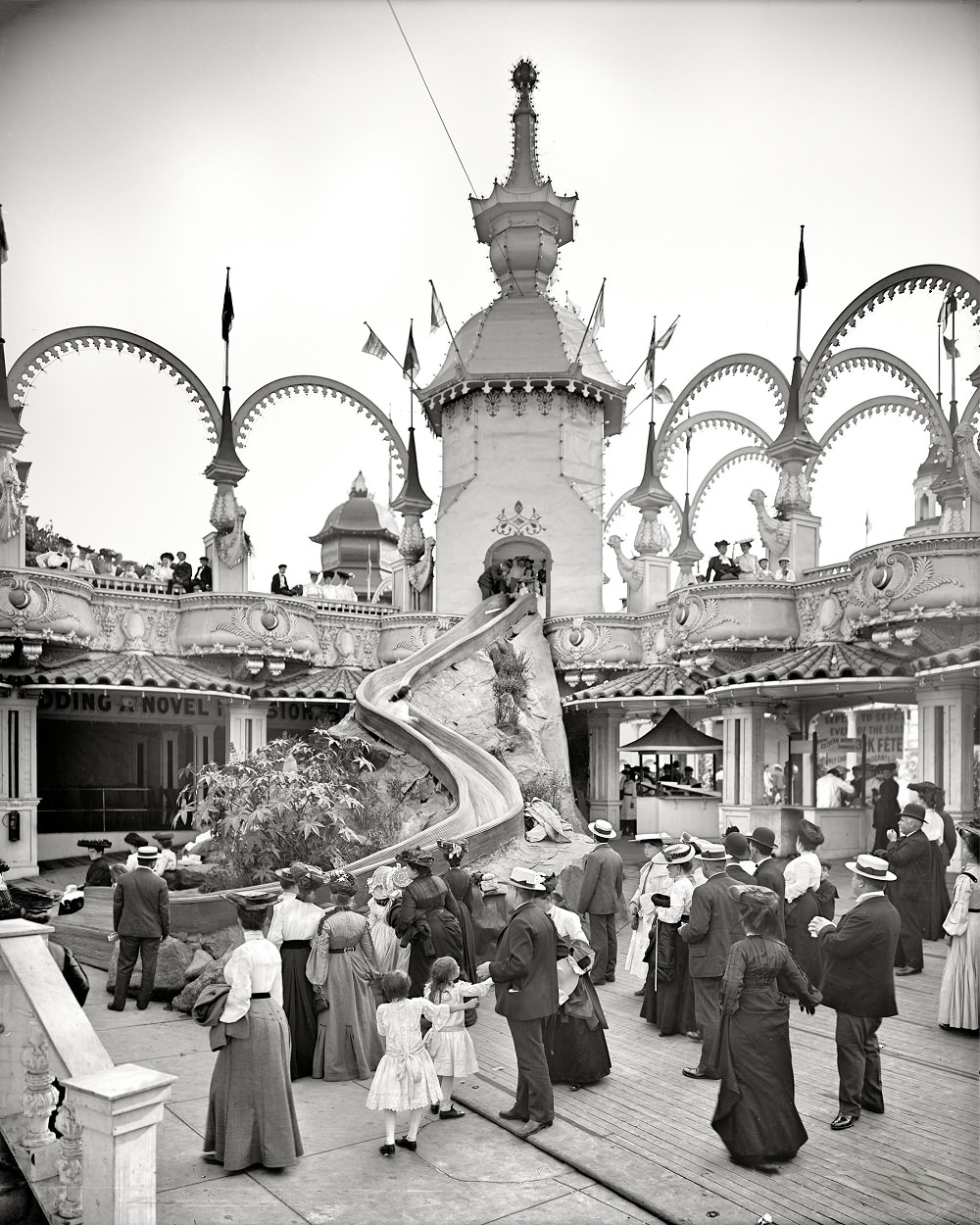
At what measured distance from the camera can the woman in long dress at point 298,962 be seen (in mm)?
8188

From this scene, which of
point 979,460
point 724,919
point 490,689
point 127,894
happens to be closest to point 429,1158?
point 724,919

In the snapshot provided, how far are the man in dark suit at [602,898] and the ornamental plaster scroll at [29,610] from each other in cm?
1201

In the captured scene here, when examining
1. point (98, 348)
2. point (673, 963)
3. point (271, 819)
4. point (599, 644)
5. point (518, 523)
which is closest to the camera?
point (673, 963)

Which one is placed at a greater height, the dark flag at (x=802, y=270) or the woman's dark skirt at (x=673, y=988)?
the dark flag at (x=802, y=270)

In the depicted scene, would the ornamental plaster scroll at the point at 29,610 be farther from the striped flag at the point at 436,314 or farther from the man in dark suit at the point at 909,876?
the striped flag at the point at 436,314

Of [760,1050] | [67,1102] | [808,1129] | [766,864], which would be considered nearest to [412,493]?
[766,864]


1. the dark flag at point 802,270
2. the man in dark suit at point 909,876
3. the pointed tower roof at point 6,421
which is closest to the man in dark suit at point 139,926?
the man in dark suit at point 909,876

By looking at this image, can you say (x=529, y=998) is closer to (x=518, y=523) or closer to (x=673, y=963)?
(x=673, y=963)

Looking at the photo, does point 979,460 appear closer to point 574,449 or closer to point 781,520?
point 781,520

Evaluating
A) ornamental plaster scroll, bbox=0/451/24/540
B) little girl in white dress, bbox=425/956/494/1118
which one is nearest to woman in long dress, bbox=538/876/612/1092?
little girl in white dress, bbox=425/956/494/1118

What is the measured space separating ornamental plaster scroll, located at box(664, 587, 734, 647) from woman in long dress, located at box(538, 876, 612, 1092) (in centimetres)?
1300

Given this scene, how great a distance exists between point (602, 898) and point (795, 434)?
513 inches

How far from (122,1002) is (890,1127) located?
7.06 meters

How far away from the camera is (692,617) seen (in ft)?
68.5
